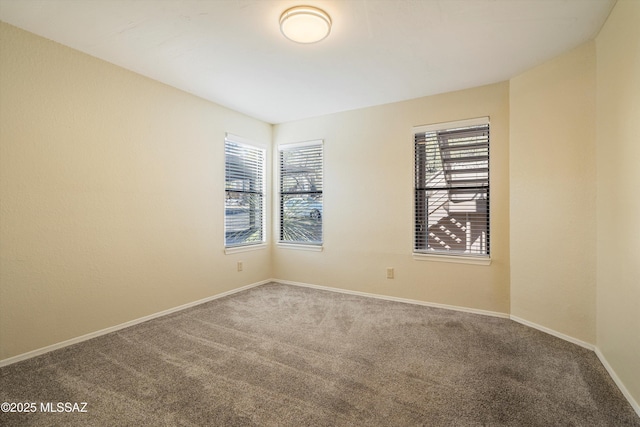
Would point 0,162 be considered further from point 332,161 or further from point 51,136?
point 332,161

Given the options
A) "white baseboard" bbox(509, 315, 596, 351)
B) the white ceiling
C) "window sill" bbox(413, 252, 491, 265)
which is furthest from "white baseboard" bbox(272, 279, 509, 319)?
the white ceiling

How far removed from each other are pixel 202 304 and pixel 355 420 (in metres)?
2.53

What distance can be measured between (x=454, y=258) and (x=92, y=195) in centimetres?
374

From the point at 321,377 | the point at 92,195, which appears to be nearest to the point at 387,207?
the point at 321,377

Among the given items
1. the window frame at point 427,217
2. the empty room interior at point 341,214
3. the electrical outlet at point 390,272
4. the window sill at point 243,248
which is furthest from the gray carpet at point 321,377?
the window sill at point 243,248

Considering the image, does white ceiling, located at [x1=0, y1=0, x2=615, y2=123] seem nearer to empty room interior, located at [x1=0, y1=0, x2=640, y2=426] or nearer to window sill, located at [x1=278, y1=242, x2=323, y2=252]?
empty room interior, located at [x1=0, y1=0, x2=640, y2=426]

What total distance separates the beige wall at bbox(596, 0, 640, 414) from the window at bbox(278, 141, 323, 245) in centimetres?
299

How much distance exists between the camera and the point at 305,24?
2014mm

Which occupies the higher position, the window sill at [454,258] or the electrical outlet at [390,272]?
the window sill at [454,258]

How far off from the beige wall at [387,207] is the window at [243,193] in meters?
0.53

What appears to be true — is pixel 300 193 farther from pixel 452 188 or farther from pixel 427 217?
pixel 452 188

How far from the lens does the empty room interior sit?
71.8 inches

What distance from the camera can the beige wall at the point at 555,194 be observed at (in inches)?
95.0

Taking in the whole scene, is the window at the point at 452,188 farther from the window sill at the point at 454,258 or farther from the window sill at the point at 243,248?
the window sill at the point at 243,248
